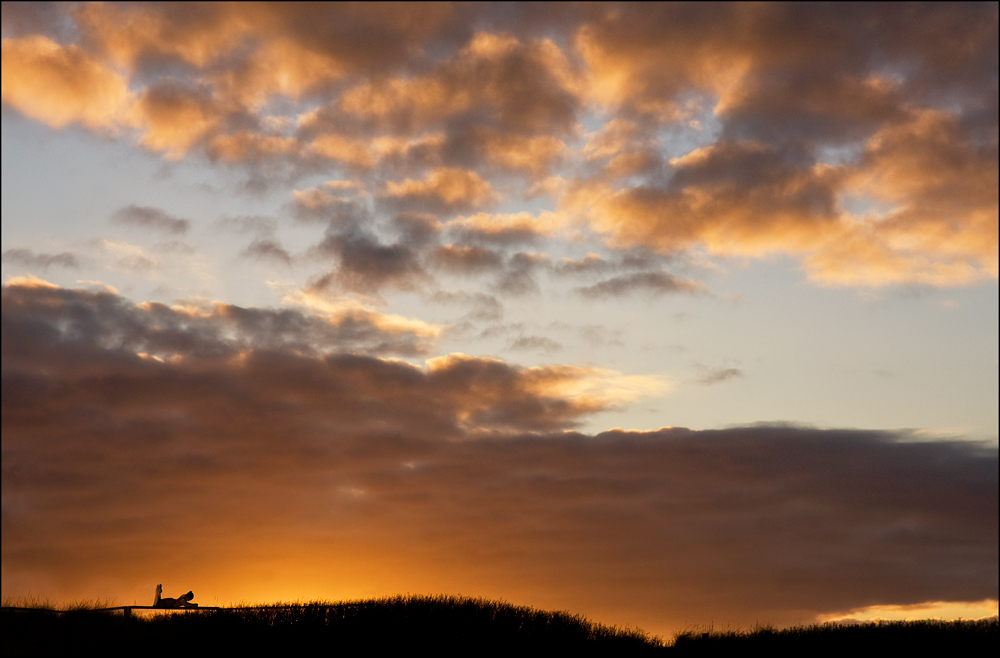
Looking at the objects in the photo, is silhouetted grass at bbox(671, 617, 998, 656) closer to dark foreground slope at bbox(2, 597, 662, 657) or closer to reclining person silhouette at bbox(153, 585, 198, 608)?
dark foreground slope at bbox(2, 597, 662, 657)

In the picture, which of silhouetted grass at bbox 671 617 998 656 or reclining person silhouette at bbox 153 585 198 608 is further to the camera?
silhouetted grass at bbox 671 617 998 656

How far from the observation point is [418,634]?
36.7 m

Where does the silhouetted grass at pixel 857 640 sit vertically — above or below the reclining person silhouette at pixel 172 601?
below

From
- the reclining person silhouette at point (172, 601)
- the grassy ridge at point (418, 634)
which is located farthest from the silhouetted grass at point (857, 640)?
the reclining person silhouette at point (172, 601)

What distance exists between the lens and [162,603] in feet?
Result: 105

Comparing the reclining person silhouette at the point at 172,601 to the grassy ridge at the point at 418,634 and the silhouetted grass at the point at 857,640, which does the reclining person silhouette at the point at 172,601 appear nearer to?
the grassy ridge at the point at 418,634

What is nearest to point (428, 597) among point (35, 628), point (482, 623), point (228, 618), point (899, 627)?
point (482, 623)

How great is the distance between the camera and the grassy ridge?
30.2 meters

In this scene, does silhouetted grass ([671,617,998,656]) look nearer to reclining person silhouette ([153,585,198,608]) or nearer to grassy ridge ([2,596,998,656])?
grassy ridge ([2,596,998,656])

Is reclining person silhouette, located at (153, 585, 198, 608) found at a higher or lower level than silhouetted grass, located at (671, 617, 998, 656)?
higher

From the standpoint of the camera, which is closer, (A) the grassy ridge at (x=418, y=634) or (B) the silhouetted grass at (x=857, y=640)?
(A) the grassy ridge at (x=418, y=634)

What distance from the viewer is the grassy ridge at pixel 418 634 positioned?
3020cm

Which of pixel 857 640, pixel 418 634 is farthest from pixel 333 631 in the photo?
pixel 857 640

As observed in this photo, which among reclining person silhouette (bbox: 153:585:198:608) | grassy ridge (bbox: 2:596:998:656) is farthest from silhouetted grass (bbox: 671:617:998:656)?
reclining person silhouette (bbox: 153:585:198:608)
